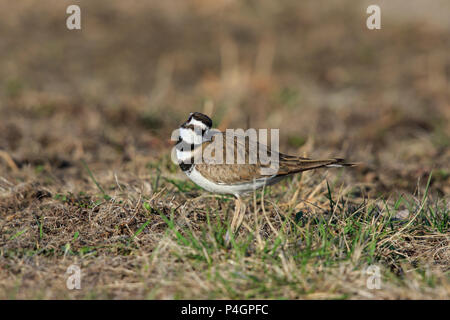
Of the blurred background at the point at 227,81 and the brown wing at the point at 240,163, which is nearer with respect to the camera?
the brown wing at the point at 240,163

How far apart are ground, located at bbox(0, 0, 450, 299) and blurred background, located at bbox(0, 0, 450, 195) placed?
42 mm

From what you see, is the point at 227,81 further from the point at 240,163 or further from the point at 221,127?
the point at 240,163

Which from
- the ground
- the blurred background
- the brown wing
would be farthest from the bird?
the blurred background

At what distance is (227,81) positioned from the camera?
1001 cm

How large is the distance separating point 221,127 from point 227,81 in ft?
10.9

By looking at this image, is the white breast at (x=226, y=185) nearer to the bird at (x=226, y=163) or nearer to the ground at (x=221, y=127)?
the bird at (x=226, y=163)

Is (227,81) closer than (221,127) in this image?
No

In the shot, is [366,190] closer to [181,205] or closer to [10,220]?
[181,205]

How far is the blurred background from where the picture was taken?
693 centimetres

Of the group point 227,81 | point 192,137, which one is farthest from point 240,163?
point 227,81

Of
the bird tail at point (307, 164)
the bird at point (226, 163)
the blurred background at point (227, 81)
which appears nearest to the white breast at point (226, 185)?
the bird at point (226, 163)

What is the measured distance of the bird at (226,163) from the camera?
4.05 meters

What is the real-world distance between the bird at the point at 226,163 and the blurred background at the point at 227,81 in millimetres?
978
